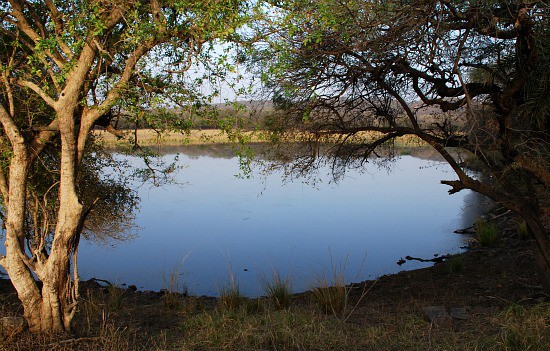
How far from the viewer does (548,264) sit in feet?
24.1

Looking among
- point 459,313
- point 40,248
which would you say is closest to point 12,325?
point 40,248

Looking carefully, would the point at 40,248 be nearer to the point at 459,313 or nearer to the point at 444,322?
the point at 444,322

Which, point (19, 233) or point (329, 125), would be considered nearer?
point (19, 233)

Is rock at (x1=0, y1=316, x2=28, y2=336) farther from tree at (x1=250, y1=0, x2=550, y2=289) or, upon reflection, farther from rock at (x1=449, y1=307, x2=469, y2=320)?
rock at (x1=449, y1=307, x2=469, y2=320)

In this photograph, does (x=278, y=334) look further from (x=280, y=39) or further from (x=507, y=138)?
(x=507, y=138)

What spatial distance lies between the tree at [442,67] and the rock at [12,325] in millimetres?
3495

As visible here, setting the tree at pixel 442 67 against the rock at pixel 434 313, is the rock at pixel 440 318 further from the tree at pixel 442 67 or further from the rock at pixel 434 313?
the tree at pixel 442 67

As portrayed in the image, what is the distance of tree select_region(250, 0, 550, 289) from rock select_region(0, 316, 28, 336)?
349 centimetres

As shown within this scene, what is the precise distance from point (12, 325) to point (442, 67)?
6423mm

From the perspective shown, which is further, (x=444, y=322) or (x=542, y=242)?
(x=542, y=242)

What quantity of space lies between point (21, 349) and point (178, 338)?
1480 mm

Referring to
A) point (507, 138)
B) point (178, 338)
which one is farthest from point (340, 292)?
point (507, 138)

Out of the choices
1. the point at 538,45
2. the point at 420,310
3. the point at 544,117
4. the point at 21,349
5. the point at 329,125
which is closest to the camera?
the point at 21,349

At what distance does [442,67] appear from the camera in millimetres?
7871
